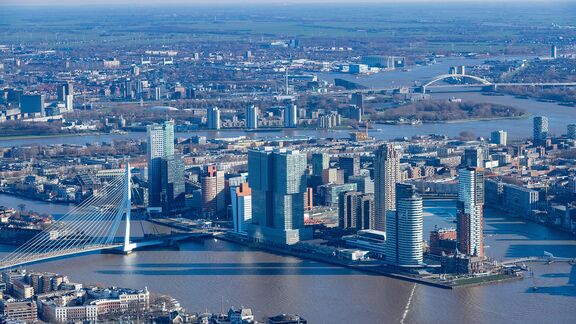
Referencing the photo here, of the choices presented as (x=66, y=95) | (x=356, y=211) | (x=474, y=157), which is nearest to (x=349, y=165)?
(x=474, y=157)

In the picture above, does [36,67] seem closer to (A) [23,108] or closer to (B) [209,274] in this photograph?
(A) [23,108]

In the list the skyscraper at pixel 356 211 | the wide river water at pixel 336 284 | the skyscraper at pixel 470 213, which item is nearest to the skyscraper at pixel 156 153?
the wide river water at pixel 336 284

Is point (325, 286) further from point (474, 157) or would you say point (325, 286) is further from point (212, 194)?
point (474, 157)

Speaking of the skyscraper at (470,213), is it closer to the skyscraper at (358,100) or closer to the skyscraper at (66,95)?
the skyscraper at (358,100)

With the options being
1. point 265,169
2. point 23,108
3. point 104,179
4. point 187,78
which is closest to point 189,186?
point 104,179

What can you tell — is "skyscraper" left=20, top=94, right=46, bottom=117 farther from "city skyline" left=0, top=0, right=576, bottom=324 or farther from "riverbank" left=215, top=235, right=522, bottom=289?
"riverbank" left=215, top=235, right=522, bottom=289

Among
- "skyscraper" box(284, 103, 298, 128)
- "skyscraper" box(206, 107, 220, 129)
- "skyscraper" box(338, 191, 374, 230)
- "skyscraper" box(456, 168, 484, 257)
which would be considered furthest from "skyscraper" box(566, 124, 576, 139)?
"skyscraper" box(456, 168, 484, 257)
